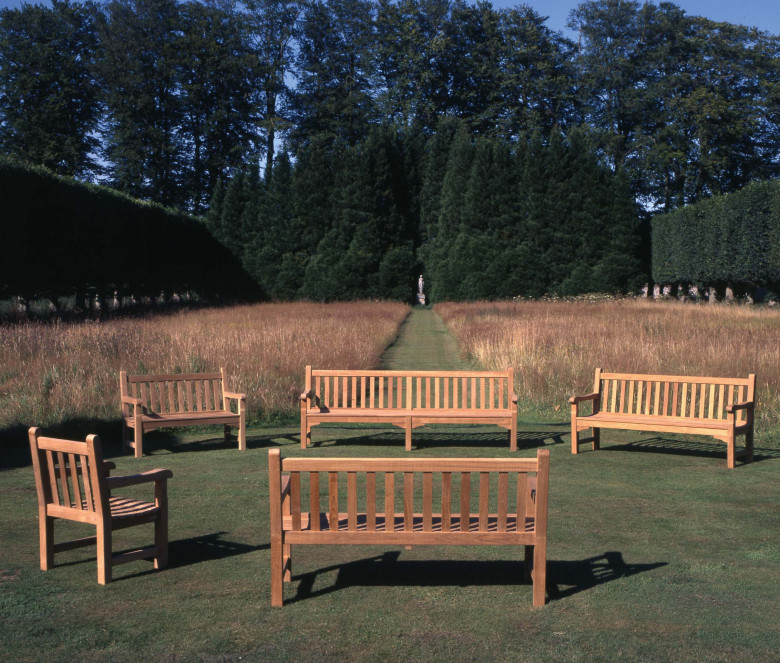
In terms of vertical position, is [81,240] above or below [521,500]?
above

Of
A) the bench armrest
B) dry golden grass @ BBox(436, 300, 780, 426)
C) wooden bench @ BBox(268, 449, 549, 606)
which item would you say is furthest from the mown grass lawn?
dry golden grass @ BBox(436, 300, 780, 426)

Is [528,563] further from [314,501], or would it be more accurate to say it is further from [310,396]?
[310,396]

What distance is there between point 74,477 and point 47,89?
148 feet

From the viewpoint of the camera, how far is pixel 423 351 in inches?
736

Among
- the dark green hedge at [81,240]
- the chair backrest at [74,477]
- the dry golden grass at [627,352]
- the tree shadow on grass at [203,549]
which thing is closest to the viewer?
the chair backrest at [74,477]

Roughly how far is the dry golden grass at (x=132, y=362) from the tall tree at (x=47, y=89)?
102 feet

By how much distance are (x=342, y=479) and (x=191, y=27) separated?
46.8 meters

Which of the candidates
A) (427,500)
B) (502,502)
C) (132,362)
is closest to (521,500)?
(502,502)

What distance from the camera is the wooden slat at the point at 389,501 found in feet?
13.3

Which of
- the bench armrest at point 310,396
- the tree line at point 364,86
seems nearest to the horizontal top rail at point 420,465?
the bench armrest at point 310,396

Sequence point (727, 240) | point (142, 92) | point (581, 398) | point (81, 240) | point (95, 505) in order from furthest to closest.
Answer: point (142, 92) → point (727, 240) → point (81, 240) → point (581, 398) → point (95, 505)

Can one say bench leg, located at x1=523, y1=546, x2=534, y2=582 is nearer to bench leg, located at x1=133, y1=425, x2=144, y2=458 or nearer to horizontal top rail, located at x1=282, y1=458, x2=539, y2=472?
horizontal top rail, located at x1=282, y1=458, x2=539, y2=472

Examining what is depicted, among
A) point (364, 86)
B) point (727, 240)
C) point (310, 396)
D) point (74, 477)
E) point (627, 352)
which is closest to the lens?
point (74, 477)

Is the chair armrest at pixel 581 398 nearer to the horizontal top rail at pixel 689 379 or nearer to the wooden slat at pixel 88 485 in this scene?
the horizontal top rail at pixel 689 379
